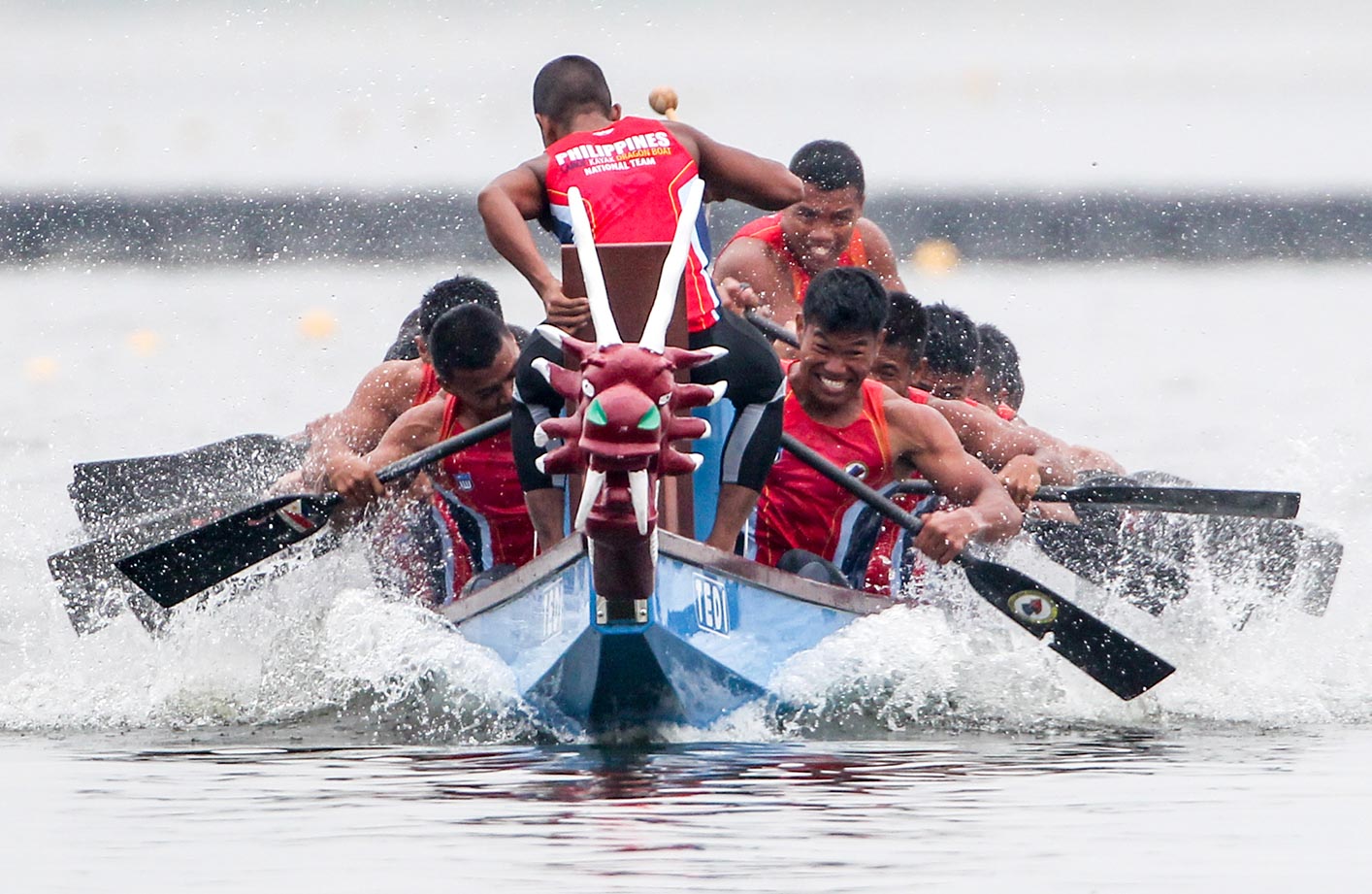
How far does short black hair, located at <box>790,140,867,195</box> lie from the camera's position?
1196cm

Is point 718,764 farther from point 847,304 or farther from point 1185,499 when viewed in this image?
point 1185,499

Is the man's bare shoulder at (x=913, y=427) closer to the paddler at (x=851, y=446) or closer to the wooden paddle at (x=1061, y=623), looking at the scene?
the paddler at (x=851, y=446)

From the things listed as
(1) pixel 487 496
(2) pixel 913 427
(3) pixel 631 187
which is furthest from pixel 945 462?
(1) pixel 487 496

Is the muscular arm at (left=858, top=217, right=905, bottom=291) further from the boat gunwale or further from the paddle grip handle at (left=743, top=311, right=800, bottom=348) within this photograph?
the boat gunwale

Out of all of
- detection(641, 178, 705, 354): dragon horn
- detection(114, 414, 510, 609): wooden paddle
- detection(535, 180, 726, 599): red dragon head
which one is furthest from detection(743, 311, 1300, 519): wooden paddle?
detection(535, 180, 726, 599): red dragon head

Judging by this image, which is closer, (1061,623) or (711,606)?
(711,606)

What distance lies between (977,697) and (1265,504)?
1.49 meters

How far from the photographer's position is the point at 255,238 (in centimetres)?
5844

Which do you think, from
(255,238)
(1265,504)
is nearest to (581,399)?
(1265,504)

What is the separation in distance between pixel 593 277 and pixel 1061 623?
250 centimetres

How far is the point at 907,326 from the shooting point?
10.5 meters

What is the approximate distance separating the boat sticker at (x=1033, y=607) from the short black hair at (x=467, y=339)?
7.03ft

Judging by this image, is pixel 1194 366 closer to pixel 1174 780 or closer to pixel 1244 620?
pixel 1244 620

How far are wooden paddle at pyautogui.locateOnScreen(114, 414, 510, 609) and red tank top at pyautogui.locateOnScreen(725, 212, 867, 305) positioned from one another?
2.63 meters
